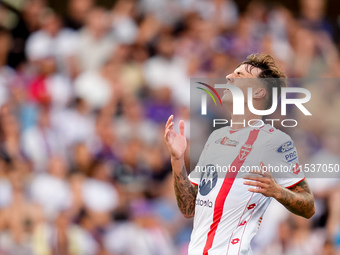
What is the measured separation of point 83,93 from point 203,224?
723 cm

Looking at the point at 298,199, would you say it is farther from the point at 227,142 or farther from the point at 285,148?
the point at 227,142

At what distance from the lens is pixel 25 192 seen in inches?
388

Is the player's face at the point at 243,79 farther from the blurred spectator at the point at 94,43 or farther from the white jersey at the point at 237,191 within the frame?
the blurred spectator at the point at 94,43

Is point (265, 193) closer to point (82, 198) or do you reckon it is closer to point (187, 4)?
point (82, 198)

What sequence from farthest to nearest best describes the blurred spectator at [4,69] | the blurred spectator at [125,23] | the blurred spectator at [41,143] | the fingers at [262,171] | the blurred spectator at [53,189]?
the blurred spectator at [125,23], the blurred spectator at [4,69], the blurred spectator at [41,143], the blurred spectator at [53,189], the fingers at [262,171]

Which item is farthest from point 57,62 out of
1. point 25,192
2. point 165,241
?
point 165,241

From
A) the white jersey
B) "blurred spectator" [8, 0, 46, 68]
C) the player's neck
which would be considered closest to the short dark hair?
the player's neck

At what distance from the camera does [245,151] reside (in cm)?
427

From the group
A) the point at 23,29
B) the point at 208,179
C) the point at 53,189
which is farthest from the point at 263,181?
the point at 23,29

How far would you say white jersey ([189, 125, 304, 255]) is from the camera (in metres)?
4.16

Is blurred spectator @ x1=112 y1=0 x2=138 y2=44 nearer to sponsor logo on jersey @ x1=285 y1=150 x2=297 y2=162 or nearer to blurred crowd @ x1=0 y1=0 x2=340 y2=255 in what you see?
blurred crowd @ x1=0 y1=0 x2=340 y2=255

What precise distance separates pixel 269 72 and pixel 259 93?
0.59 feet

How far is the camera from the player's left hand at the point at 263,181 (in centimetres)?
382

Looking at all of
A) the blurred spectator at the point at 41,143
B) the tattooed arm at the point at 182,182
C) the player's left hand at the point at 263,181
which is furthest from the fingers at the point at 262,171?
the blurred spectator at the point at 41,143
